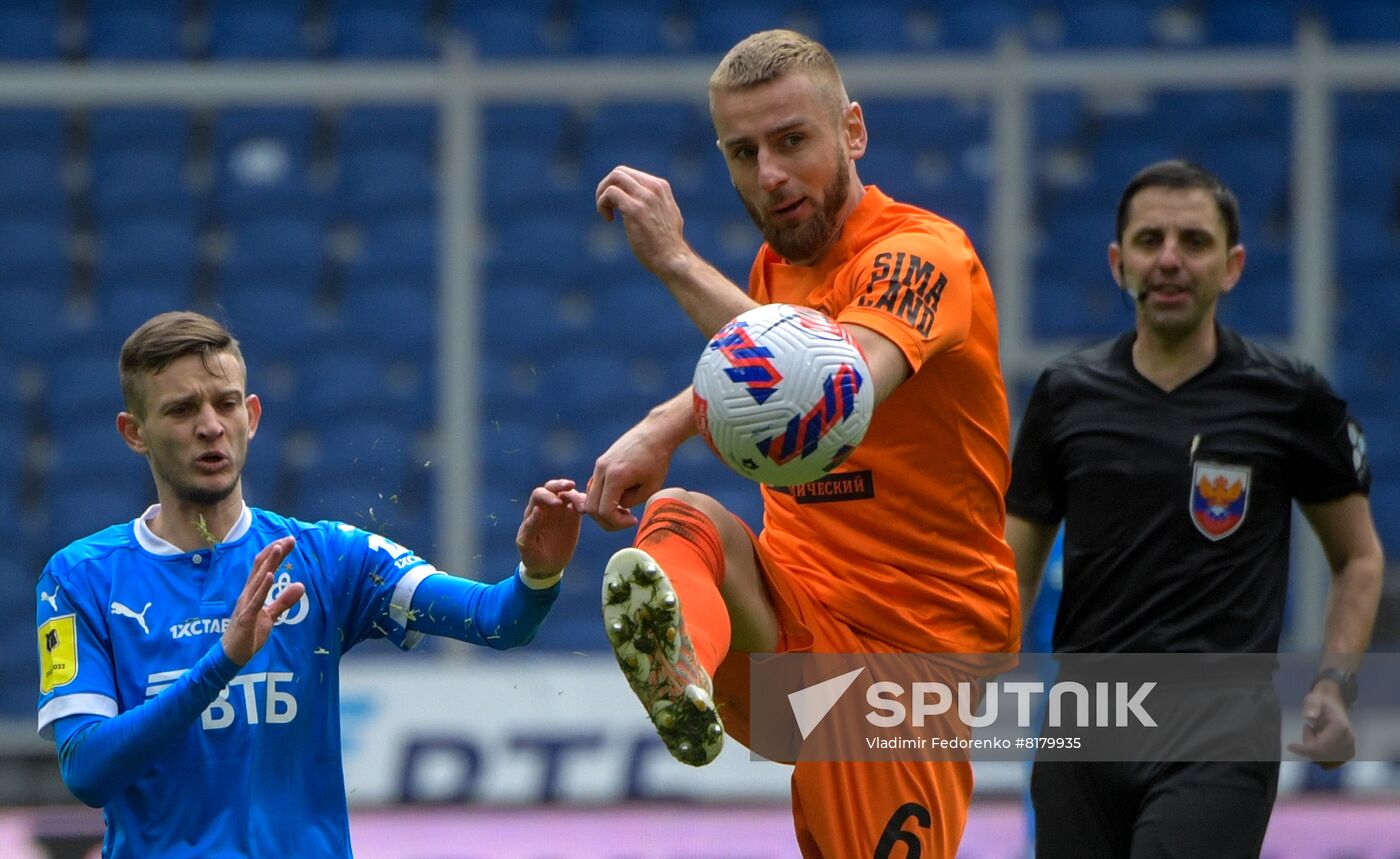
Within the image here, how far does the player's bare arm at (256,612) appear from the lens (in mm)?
3295

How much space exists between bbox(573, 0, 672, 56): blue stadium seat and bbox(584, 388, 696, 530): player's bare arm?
7571mm

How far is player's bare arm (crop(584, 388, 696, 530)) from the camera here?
3.52 meters

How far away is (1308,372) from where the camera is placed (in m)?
4.52

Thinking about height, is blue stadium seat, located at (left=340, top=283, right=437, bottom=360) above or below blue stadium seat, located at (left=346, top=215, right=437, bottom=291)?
below

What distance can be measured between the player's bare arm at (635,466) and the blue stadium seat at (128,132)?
7485 millimetres

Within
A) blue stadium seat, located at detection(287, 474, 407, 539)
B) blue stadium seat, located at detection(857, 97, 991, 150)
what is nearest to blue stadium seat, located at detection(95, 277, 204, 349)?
blue stadium seat, located at detection(287, 474, 407, 539)

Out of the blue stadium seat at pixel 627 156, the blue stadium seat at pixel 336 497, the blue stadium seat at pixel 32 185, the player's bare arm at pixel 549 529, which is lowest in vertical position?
the player's bare arm at pixel 549 529

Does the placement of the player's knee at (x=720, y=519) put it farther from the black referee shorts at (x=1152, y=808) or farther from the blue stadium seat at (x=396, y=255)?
the blue stadium seat at (x=396, y=255)

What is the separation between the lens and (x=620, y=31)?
11.0 metres

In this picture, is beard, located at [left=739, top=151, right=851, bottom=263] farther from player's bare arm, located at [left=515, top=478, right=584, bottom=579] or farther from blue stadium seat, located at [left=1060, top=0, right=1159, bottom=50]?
blue stadium seat, located at [left=1060, top=0, right=1159, bottom=50]

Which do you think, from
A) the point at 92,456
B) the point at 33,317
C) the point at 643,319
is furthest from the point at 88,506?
the point at 643,319

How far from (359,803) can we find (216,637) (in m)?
3.78

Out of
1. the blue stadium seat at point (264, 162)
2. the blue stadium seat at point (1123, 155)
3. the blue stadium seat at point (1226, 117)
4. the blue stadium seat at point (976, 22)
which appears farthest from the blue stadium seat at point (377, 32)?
the blue stadium seat at point (1226, 117)

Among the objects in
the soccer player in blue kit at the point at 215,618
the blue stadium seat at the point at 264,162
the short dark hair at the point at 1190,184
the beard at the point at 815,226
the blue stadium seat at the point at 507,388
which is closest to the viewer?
the soccer player in blue kit at the point at 215,618
